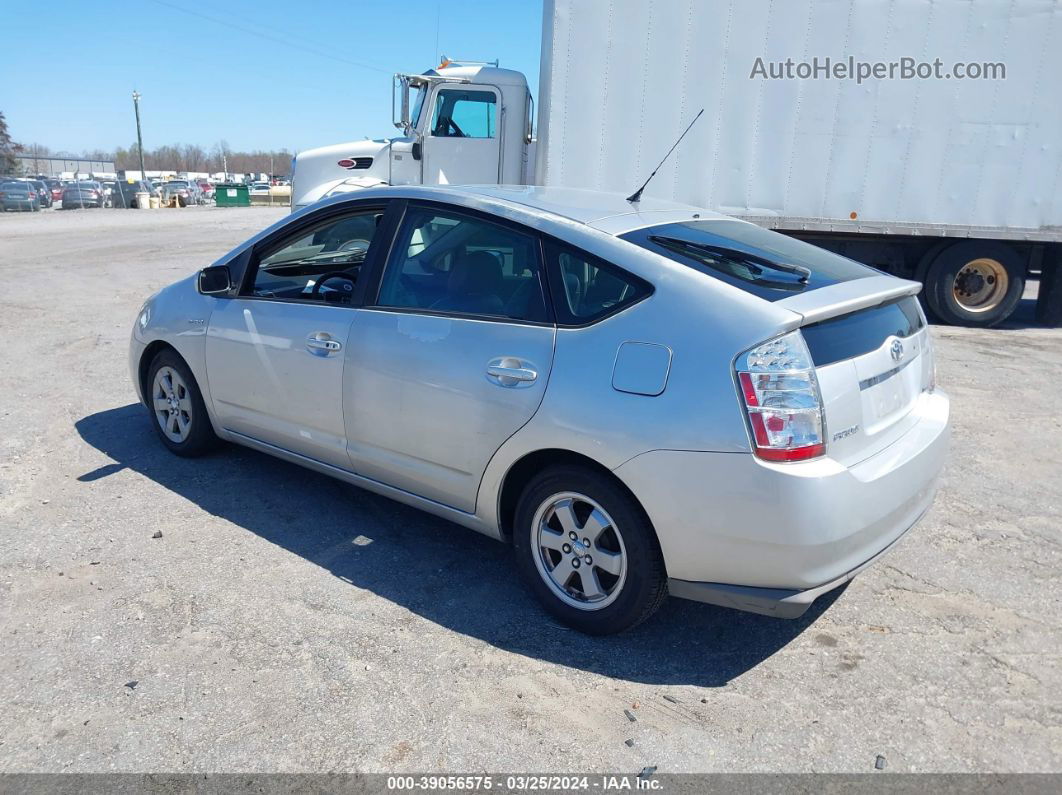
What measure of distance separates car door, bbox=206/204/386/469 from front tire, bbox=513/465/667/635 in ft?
3.93

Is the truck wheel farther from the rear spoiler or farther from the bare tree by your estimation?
the bare tree

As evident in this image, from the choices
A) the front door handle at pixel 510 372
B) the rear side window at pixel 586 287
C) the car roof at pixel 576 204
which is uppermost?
the car roof at pixel 576 204

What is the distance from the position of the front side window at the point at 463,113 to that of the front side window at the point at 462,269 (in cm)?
765

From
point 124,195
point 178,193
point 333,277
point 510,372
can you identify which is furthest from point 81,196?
point 510,372

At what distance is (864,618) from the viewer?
342cm

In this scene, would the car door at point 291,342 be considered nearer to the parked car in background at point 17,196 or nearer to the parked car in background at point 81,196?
the parked car in background at point 17,196

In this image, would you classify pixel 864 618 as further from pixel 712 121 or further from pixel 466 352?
pixel 712 121

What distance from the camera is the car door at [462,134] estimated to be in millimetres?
10922

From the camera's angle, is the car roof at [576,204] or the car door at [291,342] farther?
the car door at [291,342]

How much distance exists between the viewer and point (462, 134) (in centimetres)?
1099

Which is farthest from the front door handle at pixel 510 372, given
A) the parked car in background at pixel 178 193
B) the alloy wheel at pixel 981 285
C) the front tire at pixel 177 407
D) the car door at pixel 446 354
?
the parked car in background at pixel 178 193

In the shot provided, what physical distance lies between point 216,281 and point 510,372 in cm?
220

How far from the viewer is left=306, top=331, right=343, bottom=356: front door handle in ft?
12.8

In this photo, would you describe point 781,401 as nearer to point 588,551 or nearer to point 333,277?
point 588,551
